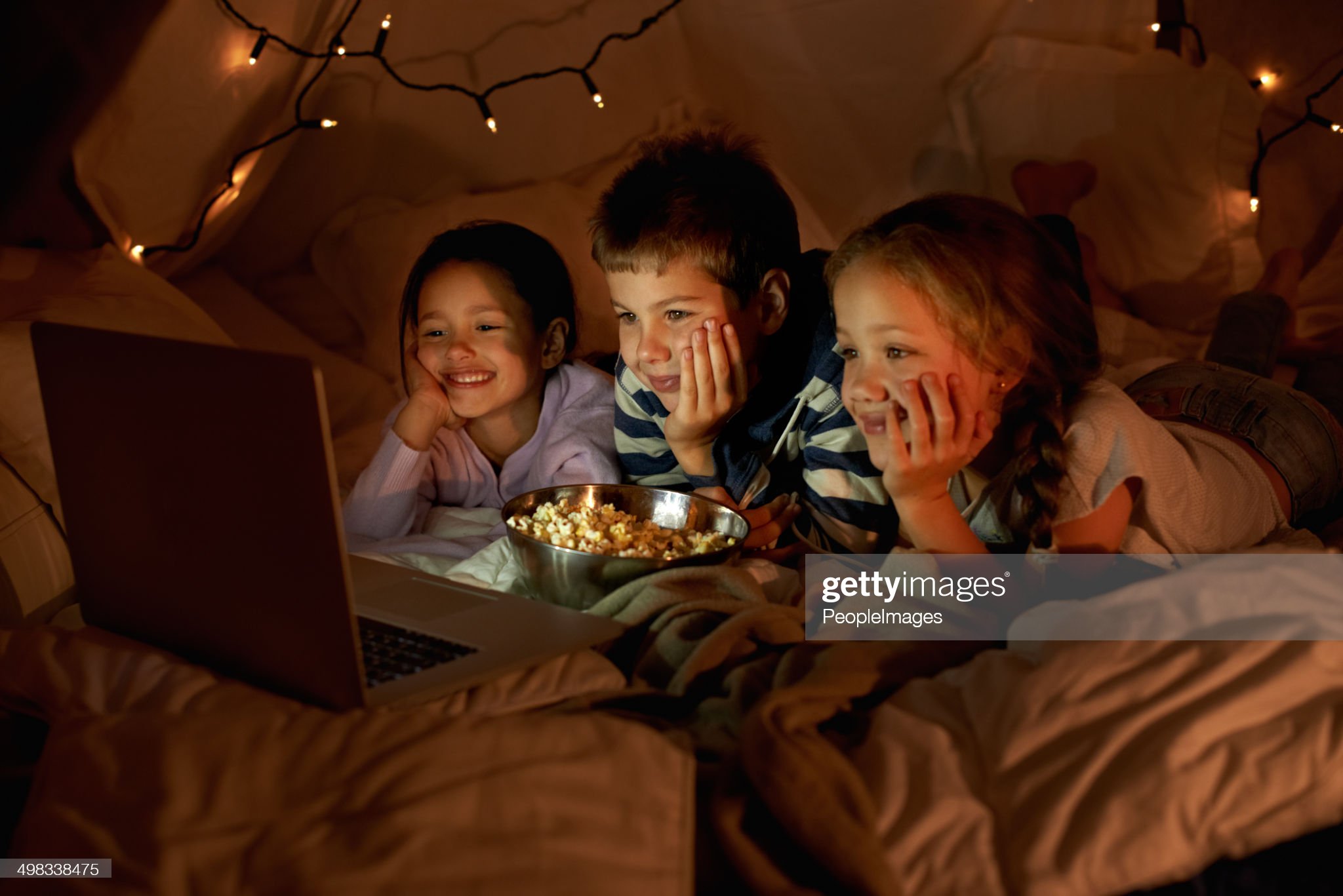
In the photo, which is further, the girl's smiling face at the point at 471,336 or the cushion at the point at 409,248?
the cushion at the point at 409,248

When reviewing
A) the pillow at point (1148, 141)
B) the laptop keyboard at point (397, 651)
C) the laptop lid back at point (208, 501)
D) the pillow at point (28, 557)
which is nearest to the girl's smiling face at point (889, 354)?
the laptop keyboard at point (397, 651)

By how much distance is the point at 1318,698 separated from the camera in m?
0.71

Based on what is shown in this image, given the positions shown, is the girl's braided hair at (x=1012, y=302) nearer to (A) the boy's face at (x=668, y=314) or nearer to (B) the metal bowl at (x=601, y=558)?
(A) the boy's face at (x=668, y=314)

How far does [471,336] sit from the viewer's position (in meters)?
1.45

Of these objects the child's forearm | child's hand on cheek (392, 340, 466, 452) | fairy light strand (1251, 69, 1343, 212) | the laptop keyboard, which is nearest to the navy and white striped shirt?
the child's forearm

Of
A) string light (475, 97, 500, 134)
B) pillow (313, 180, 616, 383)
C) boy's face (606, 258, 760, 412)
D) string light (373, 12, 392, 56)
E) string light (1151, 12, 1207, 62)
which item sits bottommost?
boy's face (606, 258, 760, 412)

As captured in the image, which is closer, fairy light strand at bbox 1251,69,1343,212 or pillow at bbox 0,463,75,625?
pillow at bbox 0,463,75,625

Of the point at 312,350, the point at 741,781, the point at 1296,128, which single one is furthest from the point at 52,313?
the point at 1296,128

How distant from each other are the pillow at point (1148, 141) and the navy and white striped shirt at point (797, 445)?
2.85 feet

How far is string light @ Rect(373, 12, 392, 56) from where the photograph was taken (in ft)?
5.63

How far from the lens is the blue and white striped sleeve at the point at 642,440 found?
4.62 feet

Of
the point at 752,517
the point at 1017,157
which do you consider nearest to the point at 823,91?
the point at 1017,157

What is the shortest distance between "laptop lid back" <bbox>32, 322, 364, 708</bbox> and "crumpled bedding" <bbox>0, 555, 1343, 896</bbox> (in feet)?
0.13

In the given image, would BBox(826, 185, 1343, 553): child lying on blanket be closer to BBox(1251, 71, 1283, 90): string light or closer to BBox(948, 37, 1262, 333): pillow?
BBox(948, 37, 1262, 333): pillow
